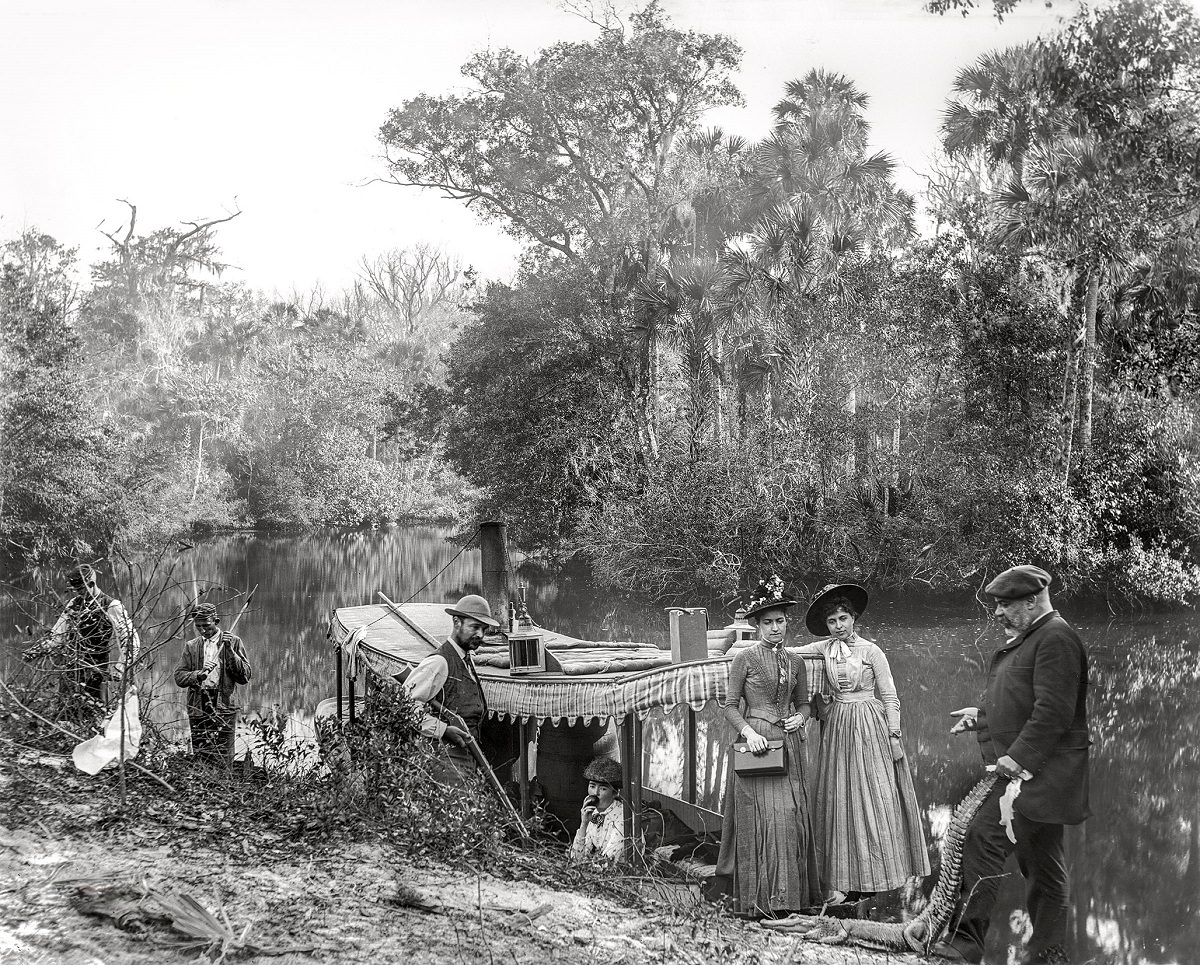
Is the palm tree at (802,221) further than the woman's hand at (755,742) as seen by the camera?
Yes

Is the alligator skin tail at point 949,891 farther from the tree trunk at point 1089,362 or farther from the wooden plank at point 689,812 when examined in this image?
the tree trunk at point 1089,362

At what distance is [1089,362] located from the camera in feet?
23.1

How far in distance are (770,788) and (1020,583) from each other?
5.23 ft

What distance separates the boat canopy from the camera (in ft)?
17.4

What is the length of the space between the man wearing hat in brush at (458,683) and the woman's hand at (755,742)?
1.49 metres

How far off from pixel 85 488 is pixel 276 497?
3942mm

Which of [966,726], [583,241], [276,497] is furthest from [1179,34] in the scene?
[276,497]

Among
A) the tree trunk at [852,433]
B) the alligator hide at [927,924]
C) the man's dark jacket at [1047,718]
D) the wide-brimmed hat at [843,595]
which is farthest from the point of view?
the tree trunk at [852,433]

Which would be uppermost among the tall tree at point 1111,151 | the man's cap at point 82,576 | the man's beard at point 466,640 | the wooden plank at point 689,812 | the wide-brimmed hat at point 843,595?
the tall tree at point 1111,151

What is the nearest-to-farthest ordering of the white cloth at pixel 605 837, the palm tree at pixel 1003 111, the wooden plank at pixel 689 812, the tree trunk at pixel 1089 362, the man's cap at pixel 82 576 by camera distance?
the white cloth at pixel 605 837 → the man's cap at pixel 82 576 → the wooden plank at pixel 689 812 → the tree trunk at pixel 1089 362 → the palm tree at pixel 1003 111

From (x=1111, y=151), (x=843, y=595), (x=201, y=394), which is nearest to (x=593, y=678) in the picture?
(x=843, y=595)

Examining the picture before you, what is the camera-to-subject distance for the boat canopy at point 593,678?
531cm

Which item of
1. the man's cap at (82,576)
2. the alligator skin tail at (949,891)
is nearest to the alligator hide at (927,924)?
the alligator skin tail at (949,891)

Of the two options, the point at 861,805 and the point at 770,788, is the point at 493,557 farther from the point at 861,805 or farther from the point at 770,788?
the point at 861,805
